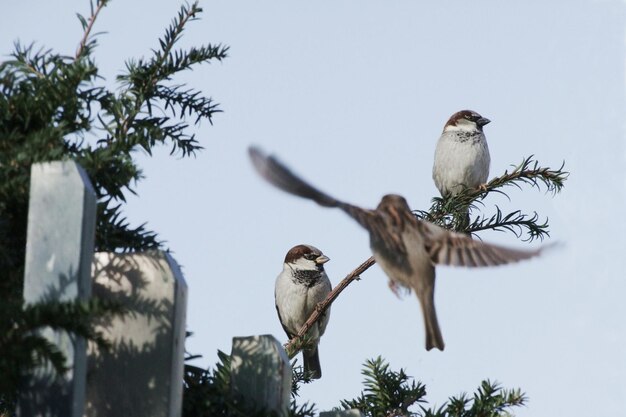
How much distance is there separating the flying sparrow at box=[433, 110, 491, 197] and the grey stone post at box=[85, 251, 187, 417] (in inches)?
186

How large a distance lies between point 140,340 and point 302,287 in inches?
181

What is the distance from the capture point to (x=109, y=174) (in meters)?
1.96

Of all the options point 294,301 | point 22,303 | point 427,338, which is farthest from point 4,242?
point 294,301

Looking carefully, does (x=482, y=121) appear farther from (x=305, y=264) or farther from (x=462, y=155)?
(x=305, y=264)

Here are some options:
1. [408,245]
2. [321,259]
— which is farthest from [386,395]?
[321,259]

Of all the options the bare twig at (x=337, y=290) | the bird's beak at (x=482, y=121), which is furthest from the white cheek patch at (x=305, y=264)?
the bare twig at (x=337, y=290)

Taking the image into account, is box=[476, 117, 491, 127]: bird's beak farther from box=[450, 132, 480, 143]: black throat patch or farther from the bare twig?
the bare twig

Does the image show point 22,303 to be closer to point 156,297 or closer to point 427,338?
point 156,297

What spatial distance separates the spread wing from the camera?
247 cm

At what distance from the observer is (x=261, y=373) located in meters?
2.01

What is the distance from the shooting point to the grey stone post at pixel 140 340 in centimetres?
181

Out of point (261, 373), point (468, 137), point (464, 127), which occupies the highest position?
point (464, 127)

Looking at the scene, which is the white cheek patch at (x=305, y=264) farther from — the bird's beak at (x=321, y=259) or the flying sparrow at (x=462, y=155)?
the flying sparrow at (x=462, y=155)

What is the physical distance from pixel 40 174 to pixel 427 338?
1.06 m
